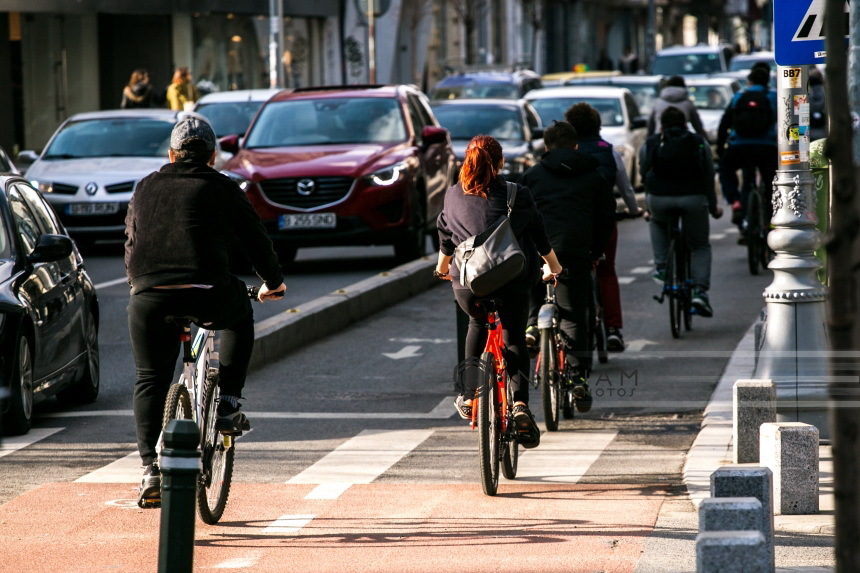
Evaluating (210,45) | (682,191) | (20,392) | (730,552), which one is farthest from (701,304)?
(210,45)

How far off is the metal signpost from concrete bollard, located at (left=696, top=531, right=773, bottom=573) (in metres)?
3.96

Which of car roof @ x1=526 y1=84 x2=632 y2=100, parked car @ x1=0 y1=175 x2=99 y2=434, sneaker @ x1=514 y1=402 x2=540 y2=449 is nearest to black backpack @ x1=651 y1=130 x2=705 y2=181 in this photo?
parked car @ x1=0 y1=175 x2=99 y2=434

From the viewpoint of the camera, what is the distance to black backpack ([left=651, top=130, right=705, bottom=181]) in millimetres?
13078

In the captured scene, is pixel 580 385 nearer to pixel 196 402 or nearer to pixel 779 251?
pixel 779 251

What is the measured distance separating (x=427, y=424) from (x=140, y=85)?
53.8ft

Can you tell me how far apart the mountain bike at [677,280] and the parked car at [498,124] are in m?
8.60

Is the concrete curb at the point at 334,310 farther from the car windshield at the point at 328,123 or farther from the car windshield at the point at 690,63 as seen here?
the car windshield at the point at 690,63

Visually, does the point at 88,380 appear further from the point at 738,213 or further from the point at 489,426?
the point at 738,213

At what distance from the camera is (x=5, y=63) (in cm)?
3338

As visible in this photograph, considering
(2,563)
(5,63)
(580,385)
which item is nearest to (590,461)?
(580,385)

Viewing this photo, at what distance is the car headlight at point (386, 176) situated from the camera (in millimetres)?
16891

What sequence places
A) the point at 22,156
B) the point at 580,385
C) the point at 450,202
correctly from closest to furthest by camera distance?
the point at 450,202 → the point at 580,385 → the point at 22,156

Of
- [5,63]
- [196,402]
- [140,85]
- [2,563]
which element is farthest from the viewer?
[5,63]

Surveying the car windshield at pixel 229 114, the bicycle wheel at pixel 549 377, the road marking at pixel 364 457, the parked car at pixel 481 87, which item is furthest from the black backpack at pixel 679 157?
the parked car at pixel 481 87
